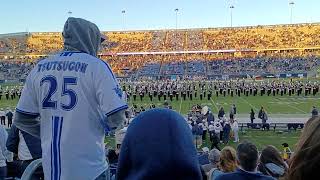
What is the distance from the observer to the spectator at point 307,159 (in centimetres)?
139

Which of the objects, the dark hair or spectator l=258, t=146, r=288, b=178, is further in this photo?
spectator l=258, t=146, r=288, b=178

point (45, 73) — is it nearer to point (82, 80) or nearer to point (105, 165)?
point (82, 80)

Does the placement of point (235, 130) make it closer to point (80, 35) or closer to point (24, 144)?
point (24, 144)

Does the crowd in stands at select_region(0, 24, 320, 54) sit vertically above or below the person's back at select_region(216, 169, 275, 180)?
above

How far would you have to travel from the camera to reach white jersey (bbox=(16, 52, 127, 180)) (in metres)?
2.82

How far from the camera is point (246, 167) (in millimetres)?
3959

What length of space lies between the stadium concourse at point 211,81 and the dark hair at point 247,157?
0.01m

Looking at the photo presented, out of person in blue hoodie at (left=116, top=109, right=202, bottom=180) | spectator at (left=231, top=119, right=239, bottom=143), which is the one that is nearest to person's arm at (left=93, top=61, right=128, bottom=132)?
person in blue hoodie at (left=116, top=109, right=202, bottom=180)

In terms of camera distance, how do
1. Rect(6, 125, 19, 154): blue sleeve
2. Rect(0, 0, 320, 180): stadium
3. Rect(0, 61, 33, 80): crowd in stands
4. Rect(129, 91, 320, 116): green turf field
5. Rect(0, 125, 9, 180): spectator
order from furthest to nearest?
Rect(0, 61, 33, 80): crowd in stands, Rect(0, 0, 320, 180): stadium, Rect(129, 91, 320, 116): green turf field, Rect(0, 125, 9, 180): spectator, Rect(6, 125, 19, 154): blue sleeve

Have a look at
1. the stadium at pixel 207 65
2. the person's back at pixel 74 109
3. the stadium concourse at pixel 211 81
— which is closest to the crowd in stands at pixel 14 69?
the stadium at pixel 207 65

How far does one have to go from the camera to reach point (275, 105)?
33875mm

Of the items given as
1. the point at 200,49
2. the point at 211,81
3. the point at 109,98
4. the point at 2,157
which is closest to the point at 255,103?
the point at 211,81

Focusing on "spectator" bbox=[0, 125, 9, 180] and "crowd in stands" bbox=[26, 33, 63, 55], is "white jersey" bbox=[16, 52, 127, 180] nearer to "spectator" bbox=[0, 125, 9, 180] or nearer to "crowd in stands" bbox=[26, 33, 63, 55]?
"spectator" bbox=[0, 125, 9, 180]

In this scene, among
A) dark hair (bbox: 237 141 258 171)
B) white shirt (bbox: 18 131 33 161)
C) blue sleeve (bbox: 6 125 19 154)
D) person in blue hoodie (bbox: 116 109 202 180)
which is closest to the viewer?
person in blue hoodie (bbox: 116 109 202 180)
